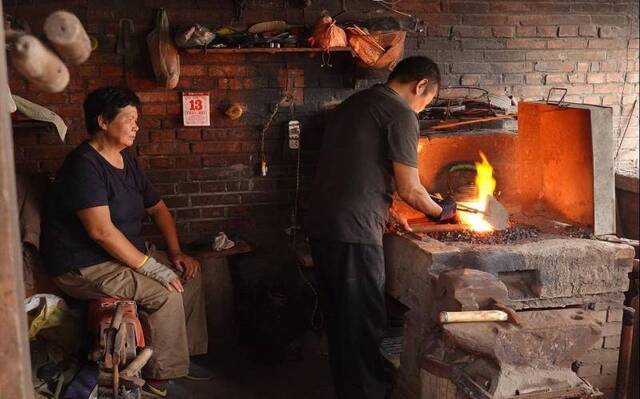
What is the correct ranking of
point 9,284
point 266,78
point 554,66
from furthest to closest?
point 554,66 → point 266,78 → point 9,284

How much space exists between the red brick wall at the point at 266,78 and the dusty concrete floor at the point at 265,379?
995mm

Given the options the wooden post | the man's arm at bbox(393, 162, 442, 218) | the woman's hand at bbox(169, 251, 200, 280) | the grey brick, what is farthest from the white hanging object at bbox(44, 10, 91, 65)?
the grey brick

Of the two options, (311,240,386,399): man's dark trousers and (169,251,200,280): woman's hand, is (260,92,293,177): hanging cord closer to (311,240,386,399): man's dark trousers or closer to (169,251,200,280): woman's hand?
(169,251,200,280): woman's hand

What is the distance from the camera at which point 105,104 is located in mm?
4090

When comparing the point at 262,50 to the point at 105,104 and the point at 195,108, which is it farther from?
the point at 105,104

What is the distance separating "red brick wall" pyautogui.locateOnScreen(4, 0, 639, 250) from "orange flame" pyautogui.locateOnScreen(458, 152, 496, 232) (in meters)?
0.79

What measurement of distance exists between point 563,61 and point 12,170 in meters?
5.03

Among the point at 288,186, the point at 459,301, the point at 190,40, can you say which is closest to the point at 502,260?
the point at 459,301

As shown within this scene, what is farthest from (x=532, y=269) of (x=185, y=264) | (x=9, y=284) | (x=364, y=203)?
(x=9, y=284)

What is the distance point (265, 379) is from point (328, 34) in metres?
2.53

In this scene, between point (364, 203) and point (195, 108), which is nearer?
point (364, 203)

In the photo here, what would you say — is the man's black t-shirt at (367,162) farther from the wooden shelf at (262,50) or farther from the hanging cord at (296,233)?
the hanging cord at (296,233)

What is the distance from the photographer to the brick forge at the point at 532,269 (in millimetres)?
2891

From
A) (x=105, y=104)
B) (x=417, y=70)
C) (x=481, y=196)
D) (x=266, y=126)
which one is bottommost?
(x=481, y=196)
